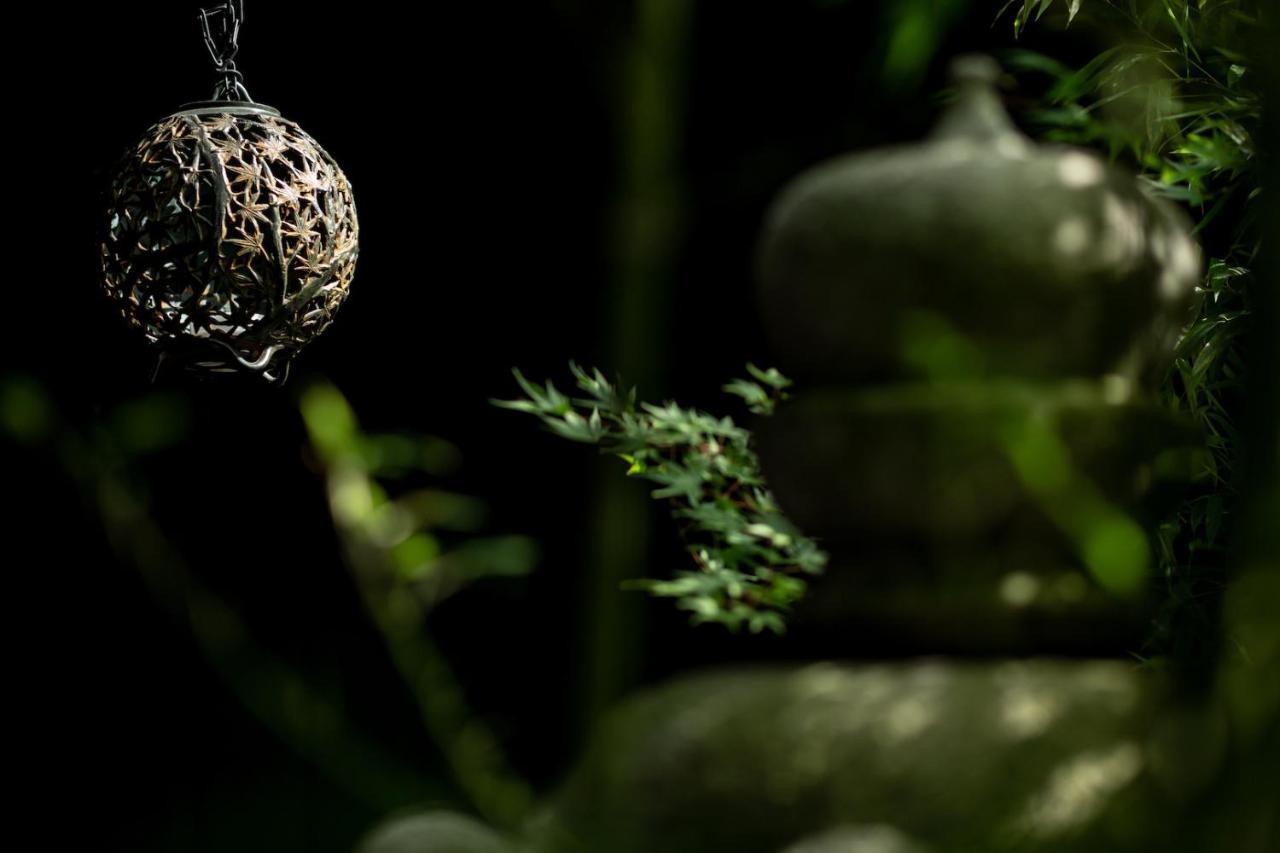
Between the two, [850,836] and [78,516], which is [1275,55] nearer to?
[850,836]

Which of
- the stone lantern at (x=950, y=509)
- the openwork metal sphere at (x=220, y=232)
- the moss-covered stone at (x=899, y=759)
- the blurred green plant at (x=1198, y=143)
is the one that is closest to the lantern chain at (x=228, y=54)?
the openwork metal sphere at (x=220, y=232)

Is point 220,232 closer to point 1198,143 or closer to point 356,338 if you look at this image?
point 356,338

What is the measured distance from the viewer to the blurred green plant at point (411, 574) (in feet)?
1.70

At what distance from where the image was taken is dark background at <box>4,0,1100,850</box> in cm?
296

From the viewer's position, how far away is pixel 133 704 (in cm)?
313

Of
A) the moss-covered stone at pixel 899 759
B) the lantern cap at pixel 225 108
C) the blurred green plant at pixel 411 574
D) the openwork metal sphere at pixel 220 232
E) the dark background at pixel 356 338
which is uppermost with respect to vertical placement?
the blurred green plant at pixel 411 574

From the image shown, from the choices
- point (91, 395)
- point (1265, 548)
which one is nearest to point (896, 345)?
point (1265, 548)

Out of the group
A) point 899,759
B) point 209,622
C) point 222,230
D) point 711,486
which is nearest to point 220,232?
point 222,230

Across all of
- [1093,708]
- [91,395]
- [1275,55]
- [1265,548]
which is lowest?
→ [91,395]

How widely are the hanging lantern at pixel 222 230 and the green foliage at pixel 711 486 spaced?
790 mm

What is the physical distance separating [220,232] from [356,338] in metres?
1.30

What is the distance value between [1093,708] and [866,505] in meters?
0.21

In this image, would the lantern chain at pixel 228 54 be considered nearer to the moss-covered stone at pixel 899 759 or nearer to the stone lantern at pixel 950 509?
the stone lantern at pixel 950 509

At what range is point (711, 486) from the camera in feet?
5.72
